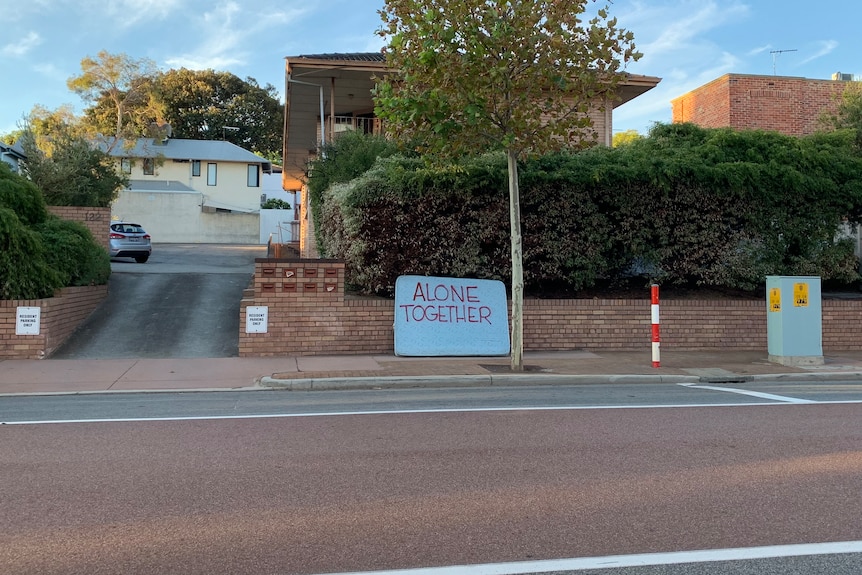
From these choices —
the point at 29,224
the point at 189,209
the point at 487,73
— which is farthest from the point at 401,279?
the point at 189,209

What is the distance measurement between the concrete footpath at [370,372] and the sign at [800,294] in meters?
1.23

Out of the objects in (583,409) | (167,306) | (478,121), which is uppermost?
(478,121)

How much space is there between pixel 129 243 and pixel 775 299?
19.9 m

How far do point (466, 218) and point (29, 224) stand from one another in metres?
9.06

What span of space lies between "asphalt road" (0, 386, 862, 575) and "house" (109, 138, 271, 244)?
33.9 meters

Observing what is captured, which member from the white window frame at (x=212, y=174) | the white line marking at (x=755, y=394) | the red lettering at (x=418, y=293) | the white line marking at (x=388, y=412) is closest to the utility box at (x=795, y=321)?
the white line marking at (x=755, y=394)

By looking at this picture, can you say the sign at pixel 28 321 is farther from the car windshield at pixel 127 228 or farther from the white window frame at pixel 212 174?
the white window frame at pixel 212 174

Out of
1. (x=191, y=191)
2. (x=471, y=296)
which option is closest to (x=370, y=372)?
(x=471, y=296)

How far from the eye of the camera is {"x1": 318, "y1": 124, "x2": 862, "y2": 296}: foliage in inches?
555

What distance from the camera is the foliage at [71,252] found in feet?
47.5

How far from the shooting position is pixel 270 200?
5641 cm

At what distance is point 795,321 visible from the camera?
13250 millimetres

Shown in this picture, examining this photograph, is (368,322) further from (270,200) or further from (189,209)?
(270,200)

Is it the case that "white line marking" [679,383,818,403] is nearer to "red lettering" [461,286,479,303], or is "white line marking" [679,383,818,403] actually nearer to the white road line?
"red lettering" [461,286,479,303]
